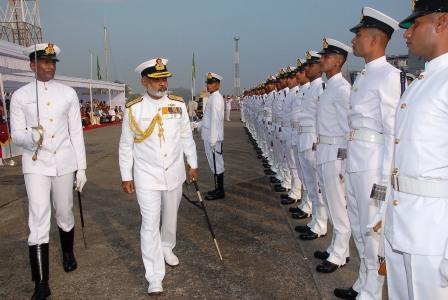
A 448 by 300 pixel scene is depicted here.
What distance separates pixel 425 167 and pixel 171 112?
2568 mm

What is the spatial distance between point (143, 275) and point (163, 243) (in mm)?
392

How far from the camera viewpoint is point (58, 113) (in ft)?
13.1

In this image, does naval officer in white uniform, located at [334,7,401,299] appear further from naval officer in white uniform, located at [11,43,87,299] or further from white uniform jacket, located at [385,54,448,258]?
naval officer in white uniform, located at [11,43,87,299]

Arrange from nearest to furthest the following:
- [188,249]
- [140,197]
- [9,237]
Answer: [140,197] < [188,249] < [9,237]

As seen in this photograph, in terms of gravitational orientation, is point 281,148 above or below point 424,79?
below

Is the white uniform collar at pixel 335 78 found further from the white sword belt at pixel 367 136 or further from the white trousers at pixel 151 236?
the white trousers at pixel 151 236

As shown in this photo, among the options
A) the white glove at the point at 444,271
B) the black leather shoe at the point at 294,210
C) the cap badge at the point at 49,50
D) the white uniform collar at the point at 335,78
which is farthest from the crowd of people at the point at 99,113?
the white glove at the point at 444,271

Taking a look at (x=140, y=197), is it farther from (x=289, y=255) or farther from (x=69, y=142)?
(x=289, y=255)

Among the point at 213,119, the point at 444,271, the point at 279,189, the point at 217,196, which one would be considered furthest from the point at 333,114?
the point at 279,189

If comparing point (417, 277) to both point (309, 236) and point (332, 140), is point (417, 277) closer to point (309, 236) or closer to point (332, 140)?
point (332, 140)

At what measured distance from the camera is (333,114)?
4.19 metres

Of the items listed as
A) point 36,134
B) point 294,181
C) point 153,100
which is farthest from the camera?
point 294,181

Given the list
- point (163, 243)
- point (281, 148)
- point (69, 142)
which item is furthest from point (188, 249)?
point (281, 148)

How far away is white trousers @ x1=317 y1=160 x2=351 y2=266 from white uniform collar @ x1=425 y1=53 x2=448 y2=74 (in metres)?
2.07
